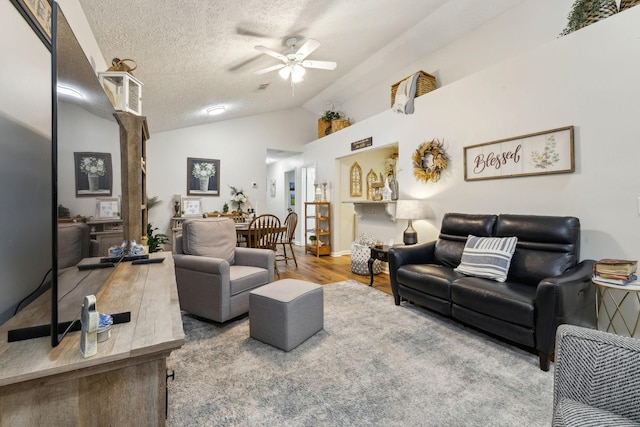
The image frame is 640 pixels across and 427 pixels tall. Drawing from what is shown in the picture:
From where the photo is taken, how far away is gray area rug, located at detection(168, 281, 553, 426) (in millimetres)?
1478

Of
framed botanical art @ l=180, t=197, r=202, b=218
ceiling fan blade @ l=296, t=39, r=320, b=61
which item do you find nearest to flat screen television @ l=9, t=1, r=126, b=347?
ceiling fan blade @ l=296, t=39, r=320, b=61

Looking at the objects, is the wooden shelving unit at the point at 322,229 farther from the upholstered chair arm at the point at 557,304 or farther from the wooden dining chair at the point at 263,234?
the upholstered chair arm at the point at 557,304

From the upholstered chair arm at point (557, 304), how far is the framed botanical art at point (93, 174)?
8.26ft

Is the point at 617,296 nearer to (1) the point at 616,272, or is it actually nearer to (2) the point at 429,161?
(1) the point at 616,272

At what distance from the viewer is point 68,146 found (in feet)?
2.81

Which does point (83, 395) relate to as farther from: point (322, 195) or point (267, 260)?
point (322, 195)

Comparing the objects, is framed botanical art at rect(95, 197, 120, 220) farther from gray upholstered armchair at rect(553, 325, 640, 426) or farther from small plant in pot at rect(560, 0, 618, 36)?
small plant in pot at rect(560, 0, 618, 36)

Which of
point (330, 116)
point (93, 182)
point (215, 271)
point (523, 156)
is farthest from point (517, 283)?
point (330, 116)

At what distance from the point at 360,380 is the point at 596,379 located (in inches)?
46.0

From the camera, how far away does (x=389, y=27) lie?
368 cm

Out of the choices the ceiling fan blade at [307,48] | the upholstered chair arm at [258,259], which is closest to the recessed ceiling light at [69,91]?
the upholstered chair arm at [258,259]

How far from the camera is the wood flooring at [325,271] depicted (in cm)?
406

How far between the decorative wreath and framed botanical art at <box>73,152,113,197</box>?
11.1ft

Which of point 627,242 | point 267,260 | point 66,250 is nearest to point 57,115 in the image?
point 66,250
